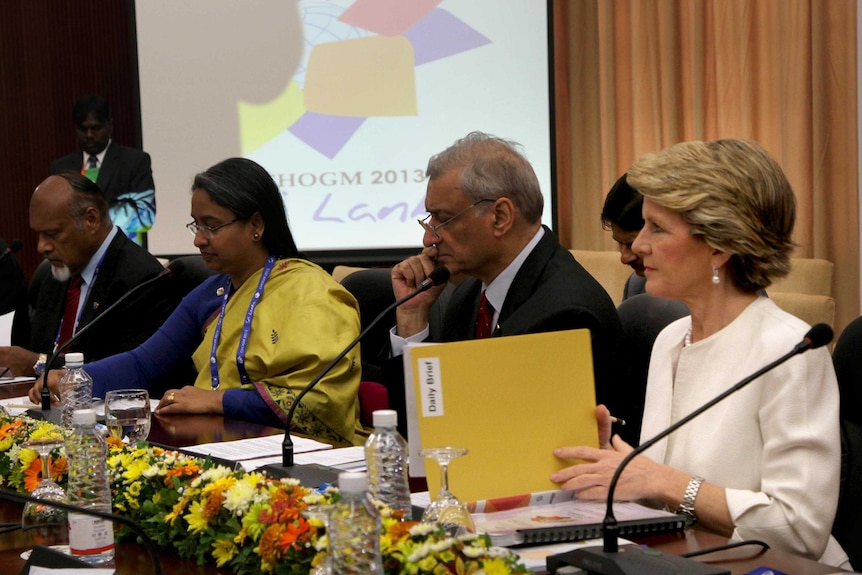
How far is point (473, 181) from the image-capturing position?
275cm

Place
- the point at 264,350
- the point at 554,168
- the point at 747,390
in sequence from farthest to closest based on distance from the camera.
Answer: the point at 554,168, the point at 264,350, the point at 747,390

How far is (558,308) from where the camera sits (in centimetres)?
252

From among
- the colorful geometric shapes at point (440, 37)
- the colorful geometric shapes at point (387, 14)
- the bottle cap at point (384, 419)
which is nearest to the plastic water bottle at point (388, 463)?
the bottle cap at point (384, 419)

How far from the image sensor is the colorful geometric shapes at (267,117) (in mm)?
5973

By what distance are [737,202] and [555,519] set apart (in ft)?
2.23

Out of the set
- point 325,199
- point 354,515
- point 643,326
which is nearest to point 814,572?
point 354,515

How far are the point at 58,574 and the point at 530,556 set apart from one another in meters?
0.64

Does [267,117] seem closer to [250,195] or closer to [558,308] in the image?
[250,195]

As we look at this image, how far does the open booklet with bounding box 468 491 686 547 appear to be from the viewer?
1.54 meters

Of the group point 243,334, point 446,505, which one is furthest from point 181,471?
point 243,334

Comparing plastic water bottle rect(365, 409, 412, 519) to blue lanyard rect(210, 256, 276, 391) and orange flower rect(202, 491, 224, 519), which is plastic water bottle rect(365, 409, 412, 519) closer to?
orange flower rect(202, 491, 224, 519)

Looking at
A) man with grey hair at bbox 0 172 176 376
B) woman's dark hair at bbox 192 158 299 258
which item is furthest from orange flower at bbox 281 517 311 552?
man with grey hair at bbox 0 172 176 376

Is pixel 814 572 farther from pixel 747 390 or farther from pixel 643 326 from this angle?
pixel 643 326

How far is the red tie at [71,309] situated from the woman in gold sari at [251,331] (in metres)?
0.67
